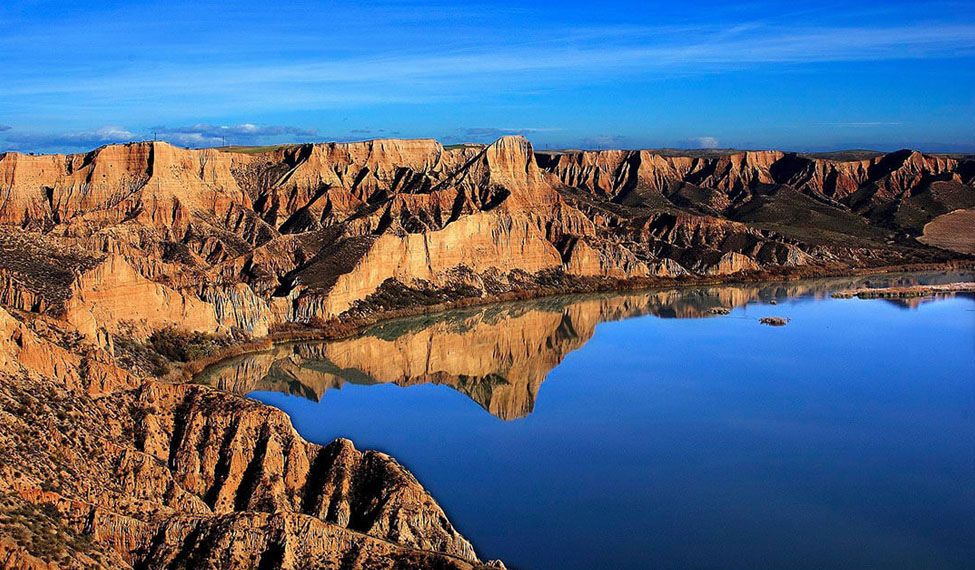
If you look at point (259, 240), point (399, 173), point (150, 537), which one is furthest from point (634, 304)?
point (150, 537)

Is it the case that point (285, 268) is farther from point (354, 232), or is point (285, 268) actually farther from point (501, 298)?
point (501, 298)

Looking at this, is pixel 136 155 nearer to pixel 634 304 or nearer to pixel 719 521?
pixel 634 304

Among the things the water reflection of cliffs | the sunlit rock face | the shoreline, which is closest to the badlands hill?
the sunlit rock face

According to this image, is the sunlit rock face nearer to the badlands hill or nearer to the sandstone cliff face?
the badlands hill

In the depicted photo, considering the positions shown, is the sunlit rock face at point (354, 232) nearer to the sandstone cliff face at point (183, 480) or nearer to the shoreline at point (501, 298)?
the shoreline at point (501, 298)

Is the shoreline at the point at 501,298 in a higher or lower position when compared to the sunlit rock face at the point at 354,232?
lower

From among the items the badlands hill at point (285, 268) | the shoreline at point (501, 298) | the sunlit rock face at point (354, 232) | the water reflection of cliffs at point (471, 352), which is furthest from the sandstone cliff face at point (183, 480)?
the water reflection of cliffs at point (471, 352)

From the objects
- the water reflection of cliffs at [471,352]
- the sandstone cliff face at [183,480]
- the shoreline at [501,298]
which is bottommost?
the water reflection of cliffs at [471,352]
